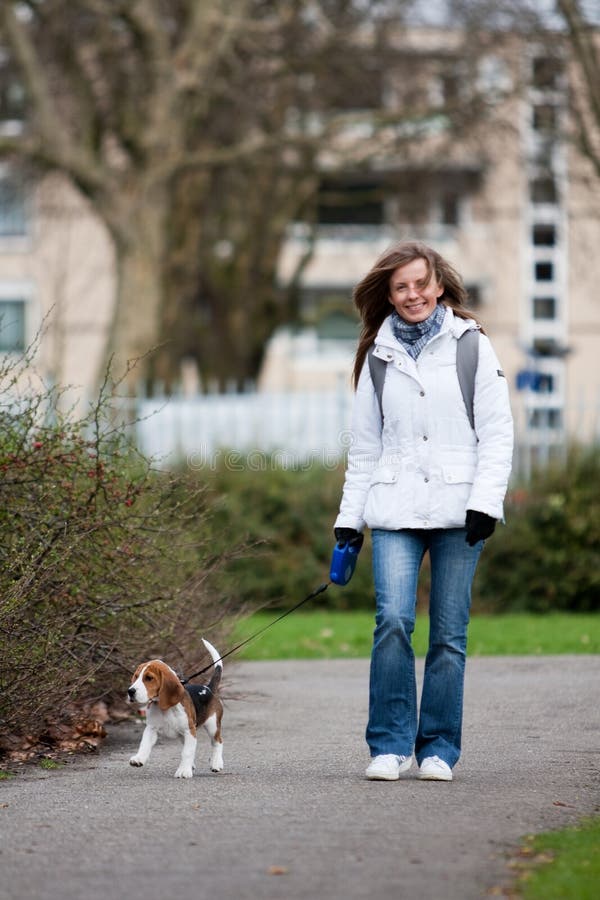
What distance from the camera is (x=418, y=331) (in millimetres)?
6688

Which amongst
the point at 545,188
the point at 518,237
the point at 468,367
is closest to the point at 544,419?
the point at 545,188

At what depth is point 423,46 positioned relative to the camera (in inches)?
981

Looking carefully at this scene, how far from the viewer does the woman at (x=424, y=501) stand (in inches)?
257

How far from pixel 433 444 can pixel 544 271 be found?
138 feet

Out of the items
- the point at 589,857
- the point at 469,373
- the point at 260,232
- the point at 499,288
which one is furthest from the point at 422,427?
the point at 499,288

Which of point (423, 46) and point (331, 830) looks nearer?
point (331, 830)

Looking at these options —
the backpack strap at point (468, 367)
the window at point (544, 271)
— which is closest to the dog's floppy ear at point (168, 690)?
the backpack strap at point (468, 367)

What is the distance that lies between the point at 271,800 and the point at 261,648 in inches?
292

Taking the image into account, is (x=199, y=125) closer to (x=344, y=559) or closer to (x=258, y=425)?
(x=258, y=425)

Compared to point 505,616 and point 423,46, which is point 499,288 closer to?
point 423,46

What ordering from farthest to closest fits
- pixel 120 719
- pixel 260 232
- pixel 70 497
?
pixel 260 232 < pixel 120 719 < pixel 70 497

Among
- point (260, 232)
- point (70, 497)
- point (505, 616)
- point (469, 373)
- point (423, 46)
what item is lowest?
point (505, 616)

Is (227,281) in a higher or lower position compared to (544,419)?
higher

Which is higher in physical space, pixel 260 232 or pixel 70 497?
pixel 260 232
